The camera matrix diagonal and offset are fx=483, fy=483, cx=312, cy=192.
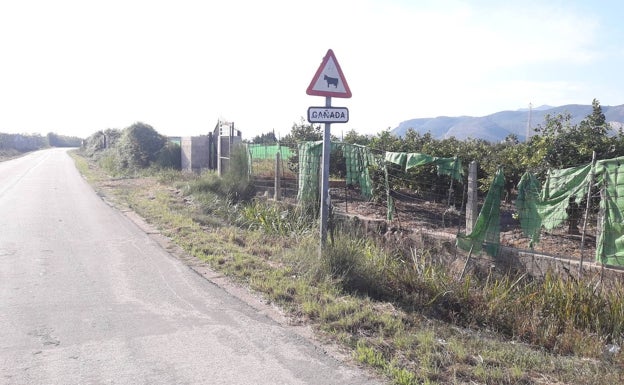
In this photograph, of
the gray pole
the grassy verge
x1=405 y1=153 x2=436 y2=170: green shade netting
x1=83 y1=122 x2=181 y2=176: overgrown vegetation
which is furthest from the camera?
x1=83 y1=122 x2=181 y2=176: overgrown vegetation

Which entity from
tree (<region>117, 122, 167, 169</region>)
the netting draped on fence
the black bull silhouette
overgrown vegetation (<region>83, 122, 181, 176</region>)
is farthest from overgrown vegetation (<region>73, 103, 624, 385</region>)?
tree (<region>117, 122, 167, 169</region>)

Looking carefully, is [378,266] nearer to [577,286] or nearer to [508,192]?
[577,286]

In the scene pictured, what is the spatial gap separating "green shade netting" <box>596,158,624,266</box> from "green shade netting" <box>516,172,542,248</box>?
110 cm

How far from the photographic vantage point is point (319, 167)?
11.4m

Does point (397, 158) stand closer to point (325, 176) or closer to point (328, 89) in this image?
point (325, 176)

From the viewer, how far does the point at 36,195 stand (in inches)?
616

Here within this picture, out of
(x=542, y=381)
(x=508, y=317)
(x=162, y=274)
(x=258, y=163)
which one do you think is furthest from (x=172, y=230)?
Result: (x=542, y=381)

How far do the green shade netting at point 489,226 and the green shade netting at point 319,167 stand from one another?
134 inches

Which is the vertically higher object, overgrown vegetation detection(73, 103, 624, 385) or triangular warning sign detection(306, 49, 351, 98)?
triangular warning sign detection(306, 49, 351, 98)

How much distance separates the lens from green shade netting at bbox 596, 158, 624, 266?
616 cm

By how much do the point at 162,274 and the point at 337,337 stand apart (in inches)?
129

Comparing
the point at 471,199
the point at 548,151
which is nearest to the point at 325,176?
the point at 471,199

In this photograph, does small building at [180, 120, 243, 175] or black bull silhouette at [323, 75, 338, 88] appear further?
small building at [180, 120, 243, 175]

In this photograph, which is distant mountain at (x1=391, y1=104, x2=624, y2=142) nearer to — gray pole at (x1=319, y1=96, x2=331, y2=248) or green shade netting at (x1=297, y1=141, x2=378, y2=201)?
green shade netting at (x1=297, y1=141, x2=378, y2=201)
